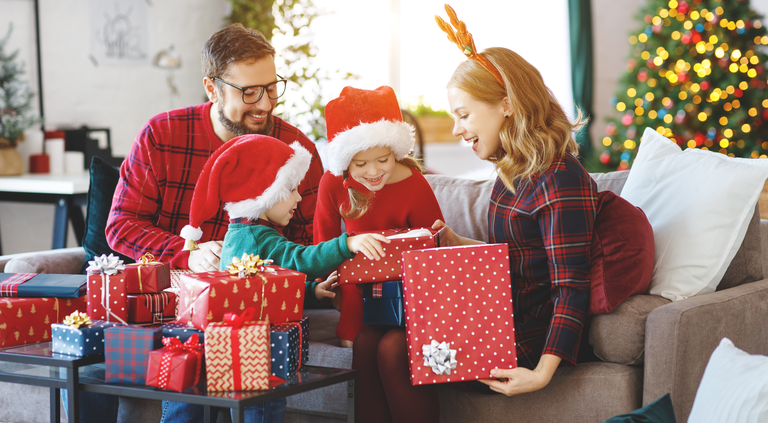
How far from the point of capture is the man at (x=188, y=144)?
2057mm

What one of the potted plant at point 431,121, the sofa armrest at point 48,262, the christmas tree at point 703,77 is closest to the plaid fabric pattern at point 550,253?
the sofa armrest at point 48,262

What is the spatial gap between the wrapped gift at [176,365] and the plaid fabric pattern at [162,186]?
2.54 ft

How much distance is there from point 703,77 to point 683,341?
151 inches

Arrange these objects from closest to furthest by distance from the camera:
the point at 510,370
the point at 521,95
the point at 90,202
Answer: the point at 510,370
the point at 521,95
the point at 90,202

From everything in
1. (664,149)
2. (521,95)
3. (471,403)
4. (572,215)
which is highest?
Answer: (521,95)

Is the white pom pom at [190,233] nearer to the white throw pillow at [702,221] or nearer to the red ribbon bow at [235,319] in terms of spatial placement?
the red ribbon bow at [235,319]

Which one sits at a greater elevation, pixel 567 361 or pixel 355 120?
pixel 355 120

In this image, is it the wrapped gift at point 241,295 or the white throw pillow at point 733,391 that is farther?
the wrapped gift at point 241,295

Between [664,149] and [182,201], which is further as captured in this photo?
[182,201]

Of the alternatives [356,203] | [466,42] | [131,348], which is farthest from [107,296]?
[466,42]

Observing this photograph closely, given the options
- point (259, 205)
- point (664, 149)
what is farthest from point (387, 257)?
point (664, 149)
